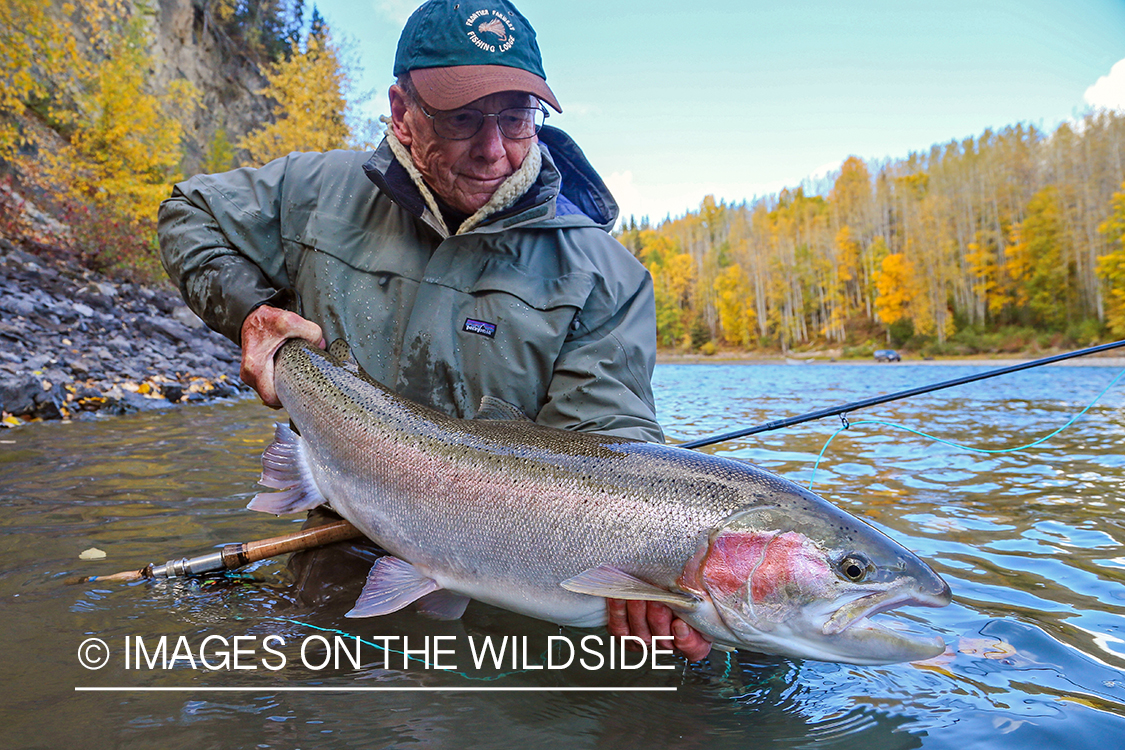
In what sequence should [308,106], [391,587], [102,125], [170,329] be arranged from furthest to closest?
[308,106] < [102,125] < [170,329] < [391,587]

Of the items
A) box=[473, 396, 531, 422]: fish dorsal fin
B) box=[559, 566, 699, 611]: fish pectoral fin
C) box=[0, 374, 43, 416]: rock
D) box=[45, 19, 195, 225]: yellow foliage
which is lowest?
box=[559, 566, 699, 611]: fish pectoral fin

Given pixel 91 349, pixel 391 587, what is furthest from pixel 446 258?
pixel 91 349

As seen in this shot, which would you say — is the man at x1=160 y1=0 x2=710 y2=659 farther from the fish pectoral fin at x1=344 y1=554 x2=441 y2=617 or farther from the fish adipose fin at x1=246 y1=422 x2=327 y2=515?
the fish pectoral fin at x1=344 y1=554 x2=441 y2=617

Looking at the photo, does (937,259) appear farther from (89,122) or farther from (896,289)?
(89,122)

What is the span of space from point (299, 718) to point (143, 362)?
12.2 m

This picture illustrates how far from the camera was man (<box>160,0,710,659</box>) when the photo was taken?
3021 millimetres

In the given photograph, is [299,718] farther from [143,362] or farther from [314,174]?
[143,362]

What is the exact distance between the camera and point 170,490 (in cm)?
550

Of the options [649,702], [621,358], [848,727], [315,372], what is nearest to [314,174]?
[315,372]

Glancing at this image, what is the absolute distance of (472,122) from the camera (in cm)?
304

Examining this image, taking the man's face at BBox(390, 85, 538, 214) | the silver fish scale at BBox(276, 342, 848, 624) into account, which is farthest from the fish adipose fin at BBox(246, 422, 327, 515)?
the man's face at BBox(390, 85, 538, 214)

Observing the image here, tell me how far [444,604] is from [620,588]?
96 cm

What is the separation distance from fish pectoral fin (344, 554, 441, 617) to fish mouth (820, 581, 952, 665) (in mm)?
1382

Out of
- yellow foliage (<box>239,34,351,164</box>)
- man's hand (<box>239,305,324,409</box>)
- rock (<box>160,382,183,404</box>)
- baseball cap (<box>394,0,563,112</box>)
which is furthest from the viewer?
yellow foliage (<box>239,34,351,164</box>)
